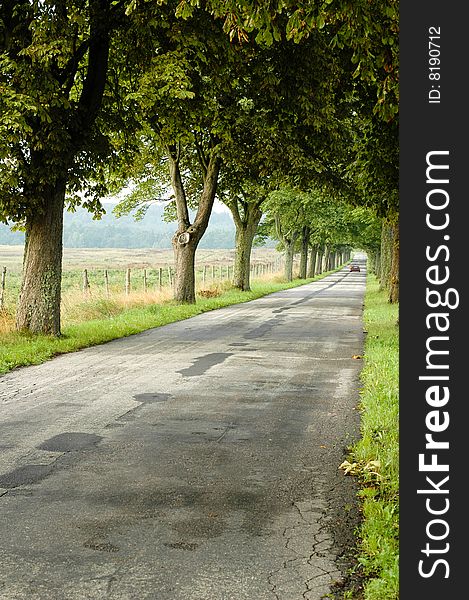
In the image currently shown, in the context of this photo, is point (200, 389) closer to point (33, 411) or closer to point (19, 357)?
point (33, 411)

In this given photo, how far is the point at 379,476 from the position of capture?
5934 mm

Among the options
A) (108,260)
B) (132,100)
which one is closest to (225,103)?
(132,100)

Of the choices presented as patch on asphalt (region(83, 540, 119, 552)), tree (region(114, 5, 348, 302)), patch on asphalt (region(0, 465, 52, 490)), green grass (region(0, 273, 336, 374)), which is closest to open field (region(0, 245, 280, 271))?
tree (region(114, 5, 348, 302))

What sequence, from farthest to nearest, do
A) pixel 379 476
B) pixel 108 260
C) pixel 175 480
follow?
1. pixel 108 260
2. pixel 175 480
3. pixel 379 476

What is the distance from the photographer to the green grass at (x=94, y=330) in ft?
42.7

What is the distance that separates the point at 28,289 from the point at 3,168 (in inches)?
102

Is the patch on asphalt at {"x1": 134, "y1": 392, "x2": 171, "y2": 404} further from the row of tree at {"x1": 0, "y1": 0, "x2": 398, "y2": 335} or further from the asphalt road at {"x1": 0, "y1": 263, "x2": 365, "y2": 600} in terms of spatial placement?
the row of tree at {"x1": 0, "y1": 0, "x2": 398, "y2": 335}

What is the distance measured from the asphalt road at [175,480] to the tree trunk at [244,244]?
83.3ft

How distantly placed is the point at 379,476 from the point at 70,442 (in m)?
3.01

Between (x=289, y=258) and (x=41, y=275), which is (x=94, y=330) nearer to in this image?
(x=41, y=275)

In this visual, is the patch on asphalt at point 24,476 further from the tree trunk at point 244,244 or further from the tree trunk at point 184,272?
the tree trunk at point 244,244

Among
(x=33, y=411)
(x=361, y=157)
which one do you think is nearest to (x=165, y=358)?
(x=33, y=411)

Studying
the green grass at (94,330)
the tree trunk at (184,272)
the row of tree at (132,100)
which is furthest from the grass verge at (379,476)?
the tree trunk at (184,272)

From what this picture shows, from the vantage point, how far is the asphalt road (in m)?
4.27
